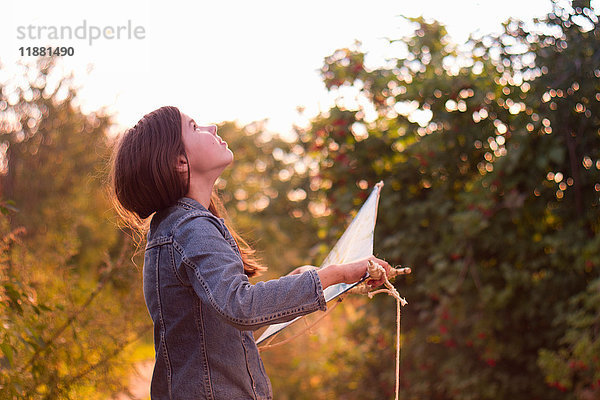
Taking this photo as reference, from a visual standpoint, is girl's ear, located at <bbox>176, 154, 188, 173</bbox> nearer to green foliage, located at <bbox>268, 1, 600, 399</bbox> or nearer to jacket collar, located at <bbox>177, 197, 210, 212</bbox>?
jacket collar, located at <bbox>177, 197, 210, 212</bbox>

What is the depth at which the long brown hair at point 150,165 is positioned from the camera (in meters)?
1.62

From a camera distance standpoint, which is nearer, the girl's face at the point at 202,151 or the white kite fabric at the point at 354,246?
the white kite fabric at the point at 354,246

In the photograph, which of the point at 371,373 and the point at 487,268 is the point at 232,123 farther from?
the point at 487,268

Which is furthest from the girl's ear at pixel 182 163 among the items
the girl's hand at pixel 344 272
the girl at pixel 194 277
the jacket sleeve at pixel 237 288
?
the girl's hand at pixel 344 272

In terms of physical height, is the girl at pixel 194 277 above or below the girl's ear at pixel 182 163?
below

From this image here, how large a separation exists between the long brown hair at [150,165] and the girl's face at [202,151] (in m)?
0.02

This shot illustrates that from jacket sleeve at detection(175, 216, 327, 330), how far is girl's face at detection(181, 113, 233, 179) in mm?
280

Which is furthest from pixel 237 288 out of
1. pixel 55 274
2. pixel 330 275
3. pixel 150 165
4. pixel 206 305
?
pixel 55 274

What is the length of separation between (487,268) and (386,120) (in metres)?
1.23

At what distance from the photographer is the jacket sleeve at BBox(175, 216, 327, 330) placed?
4.37 feet

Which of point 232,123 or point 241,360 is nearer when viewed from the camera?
point 241,360

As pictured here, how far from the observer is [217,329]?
4.90 feet

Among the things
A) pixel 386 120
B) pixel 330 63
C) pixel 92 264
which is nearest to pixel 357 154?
pixel 386 120

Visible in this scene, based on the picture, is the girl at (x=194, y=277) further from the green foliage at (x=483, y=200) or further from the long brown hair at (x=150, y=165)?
the green foliage at (x=483, y=200)
